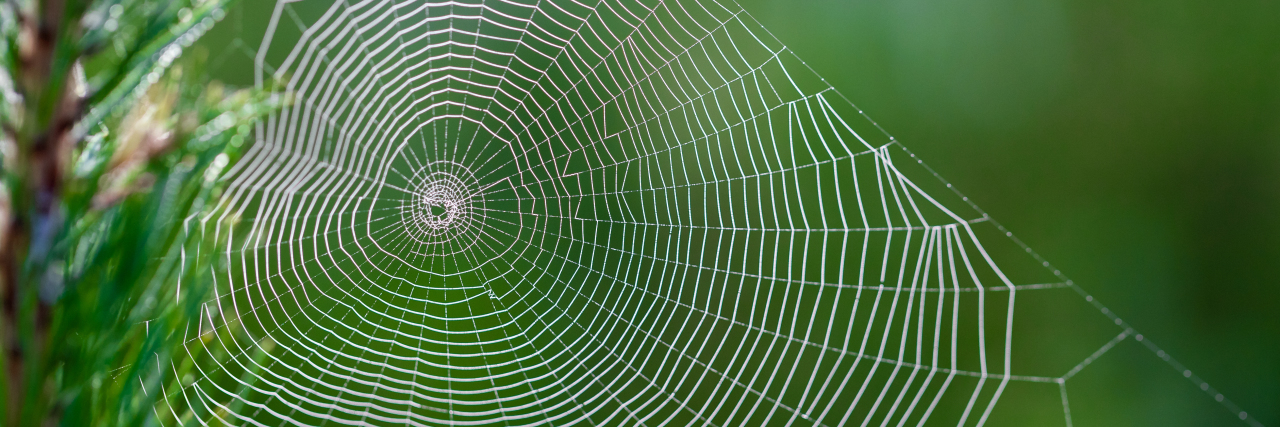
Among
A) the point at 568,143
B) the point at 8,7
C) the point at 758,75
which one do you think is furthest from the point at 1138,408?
the point at 8,7

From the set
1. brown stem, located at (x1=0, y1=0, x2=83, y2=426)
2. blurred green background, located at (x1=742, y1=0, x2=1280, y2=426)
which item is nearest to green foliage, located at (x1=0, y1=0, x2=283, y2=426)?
brown stem, located at (x1=0, y1=0, x2=83, y2=426)

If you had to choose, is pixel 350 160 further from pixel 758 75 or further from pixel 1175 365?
pixel 1175 365

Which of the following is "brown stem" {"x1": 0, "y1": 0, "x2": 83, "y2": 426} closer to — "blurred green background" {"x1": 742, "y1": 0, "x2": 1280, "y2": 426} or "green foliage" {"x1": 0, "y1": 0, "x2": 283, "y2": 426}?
"green foliage" {"x1": 0, "y1": 0, "x2": 283, "y2": 426}

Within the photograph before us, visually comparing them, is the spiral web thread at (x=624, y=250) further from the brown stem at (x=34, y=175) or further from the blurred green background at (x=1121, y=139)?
the brown stem at (x=34, y=175)

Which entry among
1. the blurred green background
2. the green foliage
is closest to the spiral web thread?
the blurred green background

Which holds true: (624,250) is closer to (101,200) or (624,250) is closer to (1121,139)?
(1121,139)

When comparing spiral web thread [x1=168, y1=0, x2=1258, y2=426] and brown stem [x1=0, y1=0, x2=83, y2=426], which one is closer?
brown stem [x1=0, y1=0, x2=83, y2=426]
